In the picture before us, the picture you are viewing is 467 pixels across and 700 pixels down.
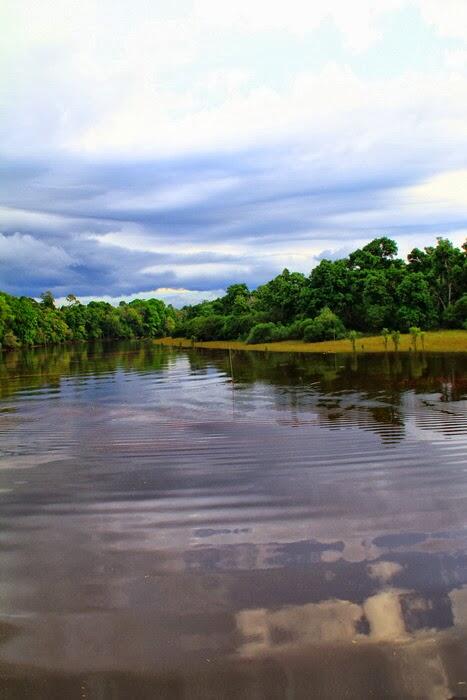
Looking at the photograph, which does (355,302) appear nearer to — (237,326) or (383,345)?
(383,345)

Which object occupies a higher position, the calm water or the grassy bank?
the grassy bank

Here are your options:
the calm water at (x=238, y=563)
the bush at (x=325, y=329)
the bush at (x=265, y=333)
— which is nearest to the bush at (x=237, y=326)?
the bush at (x=265, y=333)

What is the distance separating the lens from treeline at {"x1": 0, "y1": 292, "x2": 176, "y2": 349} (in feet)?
380

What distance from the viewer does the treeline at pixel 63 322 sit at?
115875 millimetres

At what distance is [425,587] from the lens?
674cm

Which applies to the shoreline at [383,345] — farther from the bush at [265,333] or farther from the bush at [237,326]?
the bush at [237,326]

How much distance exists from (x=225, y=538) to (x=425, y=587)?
9.76 feet

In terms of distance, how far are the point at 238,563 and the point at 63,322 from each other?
147 m

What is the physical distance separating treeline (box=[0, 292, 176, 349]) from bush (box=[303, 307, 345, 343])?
63981 millimetres

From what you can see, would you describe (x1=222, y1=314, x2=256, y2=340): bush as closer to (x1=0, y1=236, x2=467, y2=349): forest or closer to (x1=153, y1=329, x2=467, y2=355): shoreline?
(x1=0, y1=236, x2=467, y2=349): forest

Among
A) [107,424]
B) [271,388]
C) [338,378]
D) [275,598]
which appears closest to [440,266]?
[338,378]

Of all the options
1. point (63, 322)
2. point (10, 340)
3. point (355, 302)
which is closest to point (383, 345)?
point (355, 302)

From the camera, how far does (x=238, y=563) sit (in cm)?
764

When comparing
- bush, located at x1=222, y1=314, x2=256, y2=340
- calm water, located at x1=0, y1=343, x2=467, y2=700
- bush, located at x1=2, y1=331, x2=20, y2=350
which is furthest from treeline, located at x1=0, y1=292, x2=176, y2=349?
calm water, located at x1=0, y1=343, x2=467, y2=700
